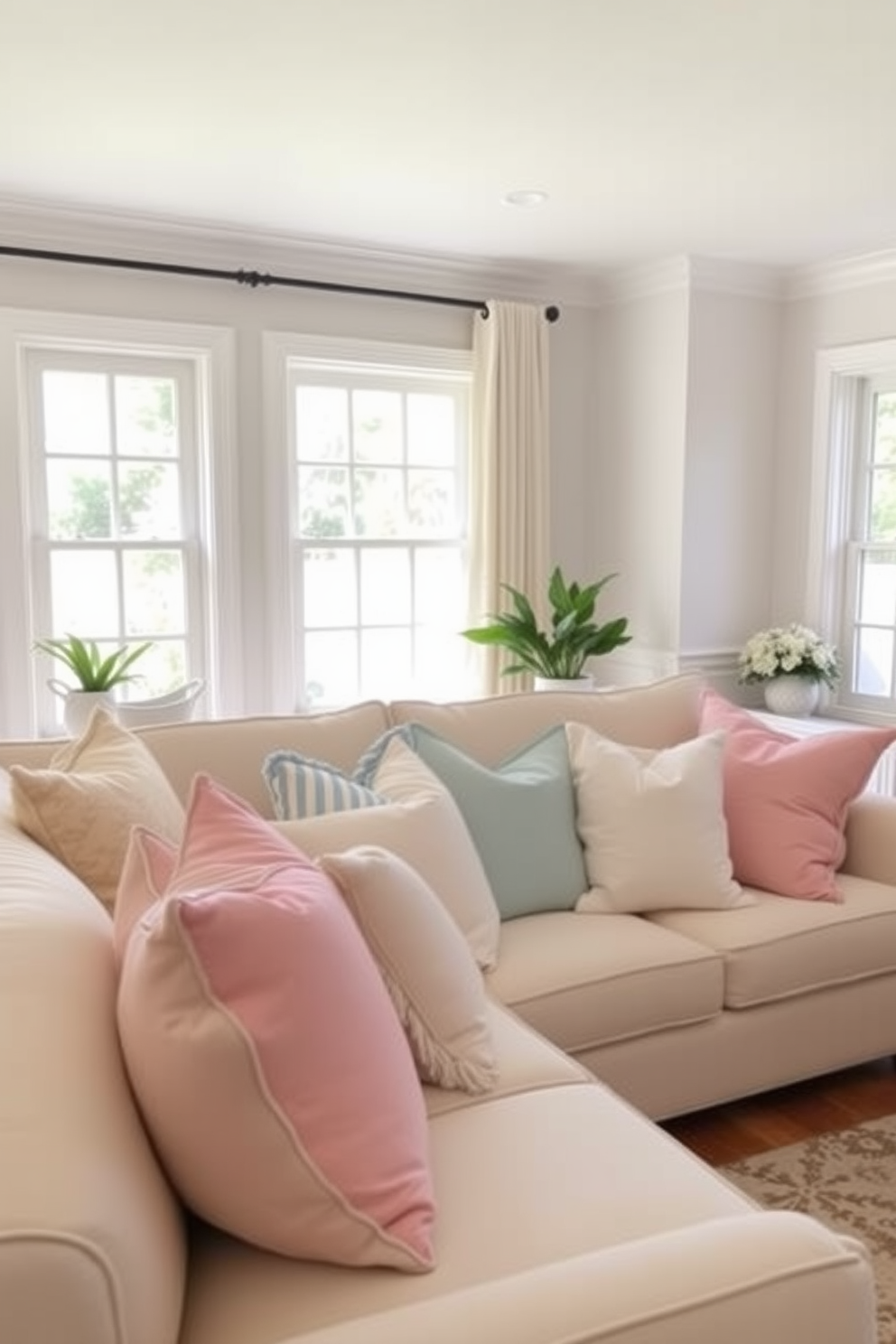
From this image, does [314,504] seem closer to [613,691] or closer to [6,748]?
[613,691]

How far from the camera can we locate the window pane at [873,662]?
4223mm

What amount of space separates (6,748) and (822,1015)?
186 centimetres

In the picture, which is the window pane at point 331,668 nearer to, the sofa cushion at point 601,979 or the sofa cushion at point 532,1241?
the sofa cushion at point 601,979

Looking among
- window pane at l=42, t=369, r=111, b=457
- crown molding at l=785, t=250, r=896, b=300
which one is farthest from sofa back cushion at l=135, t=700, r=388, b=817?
crown molding at l=785, t=250, r=896, b=300

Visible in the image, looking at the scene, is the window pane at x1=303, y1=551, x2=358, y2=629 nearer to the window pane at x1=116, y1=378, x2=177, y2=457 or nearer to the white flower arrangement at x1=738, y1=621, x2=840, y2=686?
the window pane at x1=116, y1=378, x2=177, y2=457

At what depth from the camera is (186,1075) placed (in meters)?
1.00

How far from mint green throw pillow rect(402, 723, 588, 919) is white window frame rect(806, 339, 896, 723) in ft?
7.72

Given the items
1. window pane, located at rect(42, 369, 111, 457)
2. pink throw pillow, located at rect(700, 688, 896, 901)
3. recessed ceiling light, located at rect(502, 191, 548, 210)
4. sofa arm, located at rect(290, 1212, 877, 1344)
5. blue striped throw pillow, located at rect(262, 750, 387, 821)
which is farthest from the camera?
window pane, located at rect(42, 369, 111, 457)

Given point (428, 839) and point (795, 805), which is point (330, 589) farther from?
point (428, 839)

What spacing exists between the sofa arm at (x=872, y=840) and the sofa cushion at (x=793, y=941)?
14 cm

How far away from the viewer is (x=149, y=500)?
3973mm

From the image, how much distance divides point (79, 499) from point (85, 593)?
34 centimetres

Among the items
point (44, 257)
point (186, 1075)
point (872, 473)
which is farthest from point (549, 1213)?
point (872, 473)

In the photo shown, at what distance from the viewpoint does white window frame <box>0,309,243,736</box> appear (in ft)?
11.9
